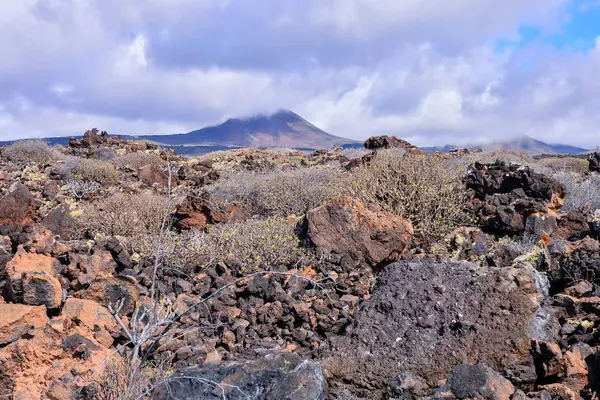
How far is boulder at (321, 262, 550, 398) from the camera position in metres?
3.56

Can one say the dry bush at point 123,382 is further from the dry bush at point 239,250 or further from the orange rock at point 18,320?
the dry bush at point 239,250

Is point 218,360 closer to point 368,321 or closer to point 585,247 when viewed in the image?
point 368,321

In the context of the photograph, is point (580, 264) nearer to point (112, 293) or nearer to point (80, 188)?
point (112, 293)

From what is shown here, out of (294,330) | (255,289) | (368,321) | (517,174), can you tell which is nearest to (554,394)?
(368,321)

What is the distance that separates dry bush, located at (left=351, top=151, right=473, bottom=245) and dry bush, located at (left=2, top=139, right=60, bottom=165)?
13.5 meters

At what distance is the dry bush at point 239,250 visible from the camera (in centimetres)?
564

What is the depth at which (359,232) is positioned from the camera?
5.85 metres

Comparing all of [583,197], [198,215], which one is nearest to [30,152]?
[198,215]

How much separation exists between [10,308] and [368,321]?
2880mm

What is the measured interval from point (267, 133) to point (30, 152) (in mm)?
151178

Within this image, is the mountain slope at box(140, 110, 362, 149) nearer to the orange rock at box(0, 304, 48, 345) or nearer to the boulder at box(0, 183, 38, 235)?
the boulder at box(0, 183, 38, 235)

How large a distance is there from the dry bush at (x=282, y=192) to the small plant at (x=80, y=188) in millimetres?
2932

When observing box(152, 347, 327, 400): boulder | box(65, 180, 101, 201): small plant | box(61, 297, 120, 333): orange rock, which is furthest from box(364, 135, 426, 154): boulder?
box(152, 347, 327, 400): boulder

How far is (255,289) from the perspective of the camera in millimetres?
4801
